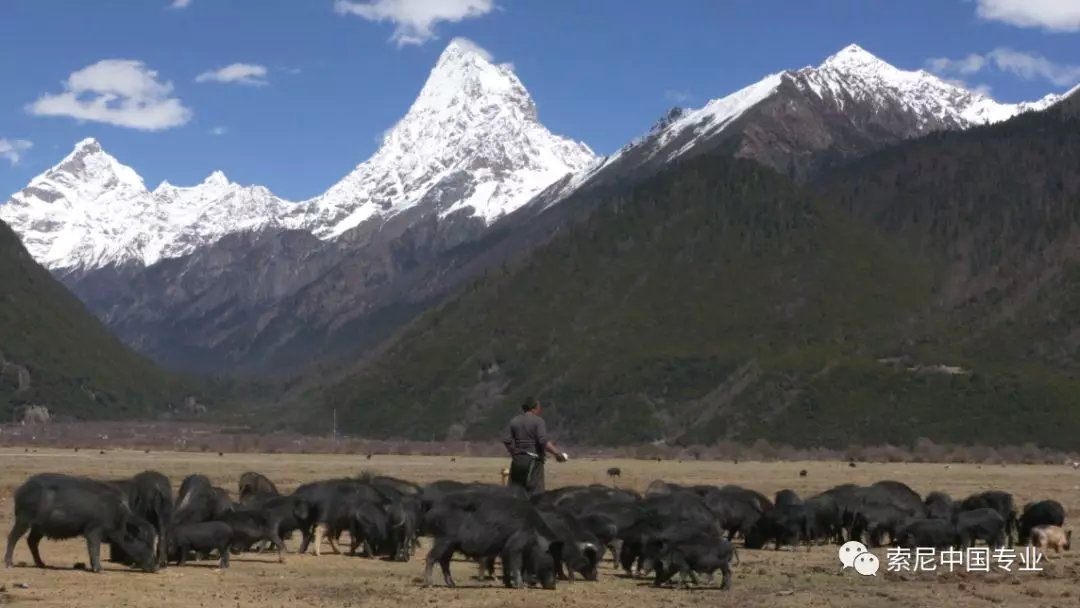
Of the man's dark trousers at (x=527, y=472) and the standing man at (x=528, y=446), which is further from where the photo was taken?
the man's dark trousers at (x=527, y=472)

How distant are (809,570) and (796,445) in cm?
11989

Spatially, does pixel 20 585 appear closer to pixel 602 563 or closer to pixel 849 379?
pixel 602 563

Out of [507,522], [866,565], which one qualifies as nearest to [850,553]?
[866,565]

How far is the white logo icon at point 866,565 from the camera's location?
27.5 m

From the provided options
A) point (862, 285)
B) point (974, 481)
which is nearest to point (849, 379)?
point (862, 285)

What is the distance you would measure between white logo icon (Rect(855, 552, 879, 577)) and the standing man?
19.2 ft

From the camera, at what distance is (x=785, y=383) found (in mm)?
163250

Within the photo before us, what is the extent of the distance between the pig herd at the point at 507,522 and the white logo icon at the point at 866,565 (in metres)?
2.34

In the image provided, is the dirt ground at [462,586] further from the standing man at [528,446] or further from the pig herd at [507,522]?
the standing man at [528,446]

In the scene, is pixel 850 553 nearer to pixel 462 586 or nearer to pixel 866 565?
pixel 866 565

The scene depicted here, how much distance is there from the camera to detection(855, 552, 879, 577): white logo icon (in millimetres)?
27469

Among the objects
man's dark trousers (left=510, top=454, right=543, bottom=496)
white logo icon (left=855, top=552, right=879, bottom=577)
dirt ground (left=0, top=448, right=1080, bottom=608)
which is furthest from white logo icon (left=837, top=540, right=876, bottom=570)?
man's dark trousers (left=510, top=454, right=543, bottom=496)

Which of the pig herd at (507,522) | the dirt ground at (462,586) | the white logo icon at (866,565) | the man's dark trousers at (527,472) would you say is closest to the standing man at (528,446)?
the man's dark trousers at (527,472)

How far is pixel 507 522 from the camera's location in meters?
25.6
